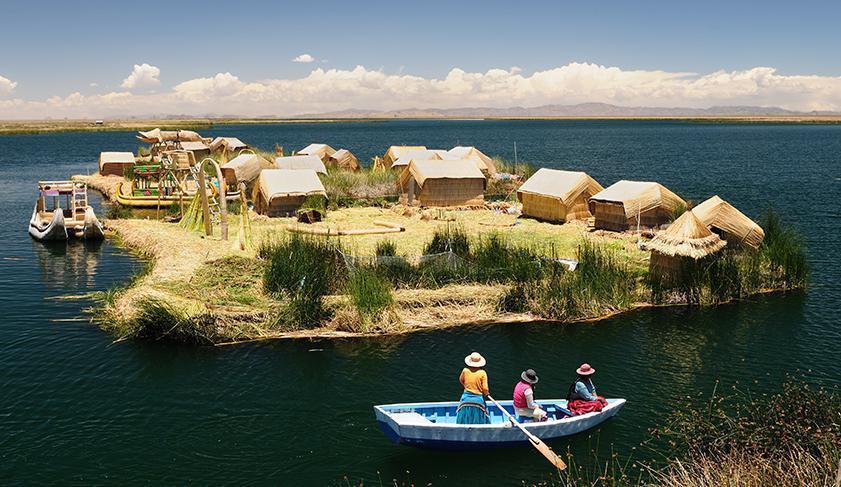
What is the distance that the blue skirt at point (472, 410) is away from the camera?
10.8 metres

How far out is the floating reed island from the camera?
1641 centimetres

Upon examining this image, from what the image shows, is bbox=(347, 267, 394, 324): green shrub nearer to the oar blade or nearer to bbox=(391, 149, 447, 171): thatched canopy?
the oar blade

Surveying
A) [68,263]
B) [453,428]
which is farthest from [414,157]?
[453,428]

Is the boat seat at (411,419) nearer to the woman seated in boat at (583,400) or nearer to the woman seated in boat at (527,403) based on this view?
the woman seated in boat at (527,403)

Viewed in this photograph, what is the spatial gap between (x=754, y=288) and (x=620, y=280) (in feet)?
13.9

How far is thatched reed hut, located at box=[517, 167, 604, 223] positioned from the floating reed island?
64mm

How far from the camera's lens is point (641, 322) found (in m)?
17.3

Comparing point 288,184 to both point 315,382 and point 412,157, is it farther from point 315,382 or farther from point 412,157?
point 315,382

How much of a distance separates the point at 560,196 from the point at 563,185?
0.84 m

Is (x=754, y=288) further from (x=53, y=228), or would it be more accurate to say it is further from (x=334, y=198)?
(x=53, y=228)

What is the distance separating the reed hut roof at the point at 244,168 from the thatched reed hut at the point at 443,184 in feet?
29.2

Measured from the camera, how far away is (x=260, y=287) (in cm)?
1802

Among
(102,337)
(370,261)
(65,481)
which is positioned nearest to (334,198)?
(370,261)

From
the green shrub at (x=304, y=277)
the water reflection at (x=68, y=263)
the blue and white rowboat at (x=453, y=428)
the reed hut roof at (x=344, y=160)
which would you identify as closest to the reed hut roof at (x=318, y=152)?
the reed hut roof at (x=344, y=160)
